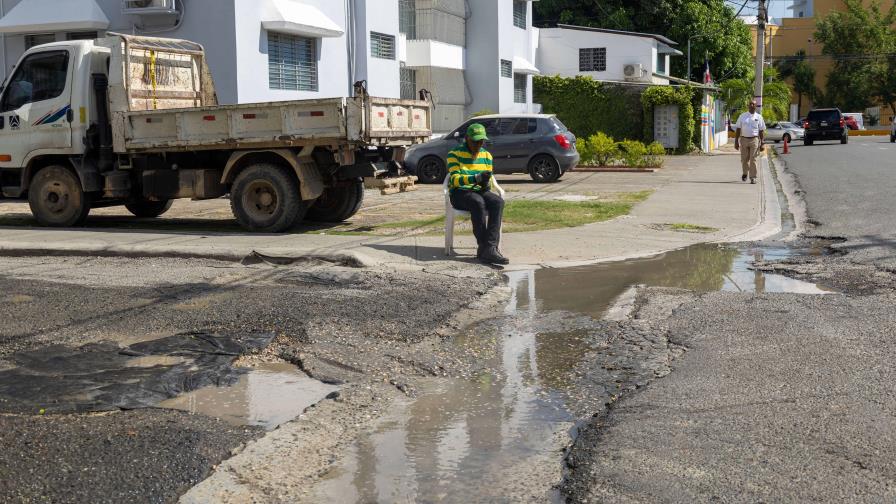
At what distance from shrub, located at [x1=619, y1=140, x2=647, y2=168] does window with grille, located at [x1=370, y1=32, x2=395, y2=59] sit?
693cm

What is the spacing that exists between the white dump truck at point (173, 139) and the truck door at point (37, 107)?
0.02 m

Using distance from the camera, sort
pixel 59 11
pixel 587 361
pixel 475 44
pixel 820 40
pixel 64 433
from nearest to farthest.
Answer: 1. pixel 64 433
2. pixel 587 361
3. pixel 59 11
4. pixel 475 44
5. pixel 820 40

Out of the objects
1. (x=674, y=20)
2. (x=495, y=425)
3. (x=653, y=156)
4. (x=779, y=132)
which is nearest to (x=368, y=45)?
(x=653, y=156)

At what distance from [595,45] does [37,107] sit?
33.1 metres

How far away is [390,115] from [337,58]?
12166 mm

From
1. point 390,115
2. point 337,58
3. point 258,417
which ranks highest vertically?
point 337,58

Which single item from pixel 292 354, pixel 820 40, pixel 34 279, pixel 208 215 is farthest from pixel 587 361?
pixel 820 40

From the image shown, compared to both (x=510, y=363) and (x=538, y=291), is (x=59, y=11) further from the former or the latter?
(x=510, y=363)

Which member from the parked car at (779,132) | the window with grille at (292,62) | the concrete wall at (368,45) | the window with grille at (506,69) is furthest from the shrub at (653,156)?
the parked car at (779,132)

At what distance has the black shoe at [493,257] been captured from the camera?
416 inches

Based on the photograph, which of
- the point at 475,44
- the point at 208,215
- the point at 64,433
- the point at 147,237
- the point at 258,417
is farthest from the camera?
the point at 475,44

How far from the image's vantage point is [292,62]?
73.3ft

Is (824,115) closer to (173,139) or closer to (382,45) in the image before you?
(382,45)

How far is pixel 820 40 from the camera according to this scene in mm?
79438
